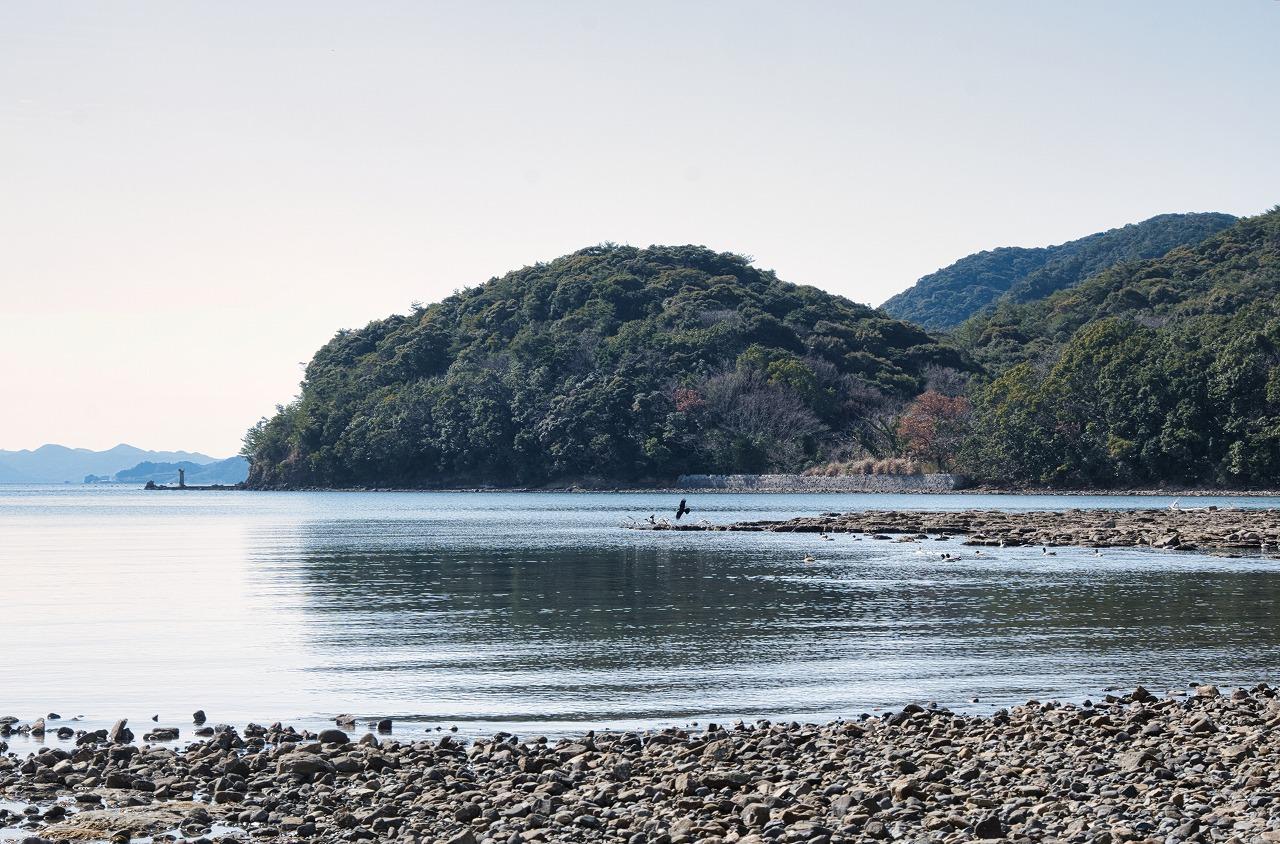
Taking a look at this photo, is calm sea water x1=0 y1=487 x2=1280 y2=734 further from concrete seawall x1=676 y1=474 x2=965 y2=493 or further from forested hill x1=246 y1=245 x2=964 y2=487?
forested hill x1=246 y1=245 x2=964 y2=487

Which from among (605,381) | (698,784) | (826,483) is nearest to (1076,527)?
(698,784)

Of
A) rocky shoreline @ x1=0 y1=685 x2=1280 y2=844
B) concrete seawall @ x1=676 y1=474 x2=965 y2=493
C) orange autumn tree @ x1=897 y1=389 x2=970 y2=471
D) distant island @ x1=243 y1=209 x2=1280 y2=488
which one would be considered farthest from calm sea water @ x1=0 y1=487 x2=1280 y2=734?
orange autumn tree @ x1=897 y1=389 x2=970 y2=471

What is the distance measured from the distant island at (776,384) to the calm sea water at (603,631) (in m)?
54.2

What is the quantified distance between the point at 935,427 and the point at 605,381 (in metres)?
33.0

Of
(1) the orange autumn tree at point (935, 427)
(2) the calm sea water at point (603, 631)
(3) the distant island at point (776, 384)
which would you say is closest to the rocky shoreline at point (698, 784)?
(2) the calm sea water at point (603, 631)

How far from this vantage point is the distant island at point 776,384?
96.3 m

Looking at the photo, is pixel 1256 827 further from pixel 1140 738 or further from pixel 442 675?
pixel 442 675

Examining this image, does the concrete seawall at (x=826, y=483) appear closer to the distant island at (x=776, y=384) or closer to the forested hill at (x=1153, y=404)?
the distant island at (x=776, y=384)

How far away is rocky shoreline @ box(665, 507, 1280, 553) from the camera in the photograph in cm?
4762

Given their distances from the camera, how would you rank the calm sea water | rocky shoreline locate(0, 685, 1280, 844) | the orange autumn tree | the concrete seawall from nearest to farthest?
rocky shoreline locate(0, 685, 1280, 844)
the calm sea water
the concrete seawall
the orange autumn tree

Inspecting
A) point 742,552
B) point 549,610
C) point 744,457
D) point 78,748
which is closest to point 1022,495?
point 744,457

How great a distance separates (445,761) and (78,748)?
3983 millimetres

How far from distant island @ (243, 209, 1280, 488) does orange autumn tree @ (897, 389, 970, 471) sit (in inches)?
7.6

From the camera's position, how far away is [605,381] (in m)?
130
